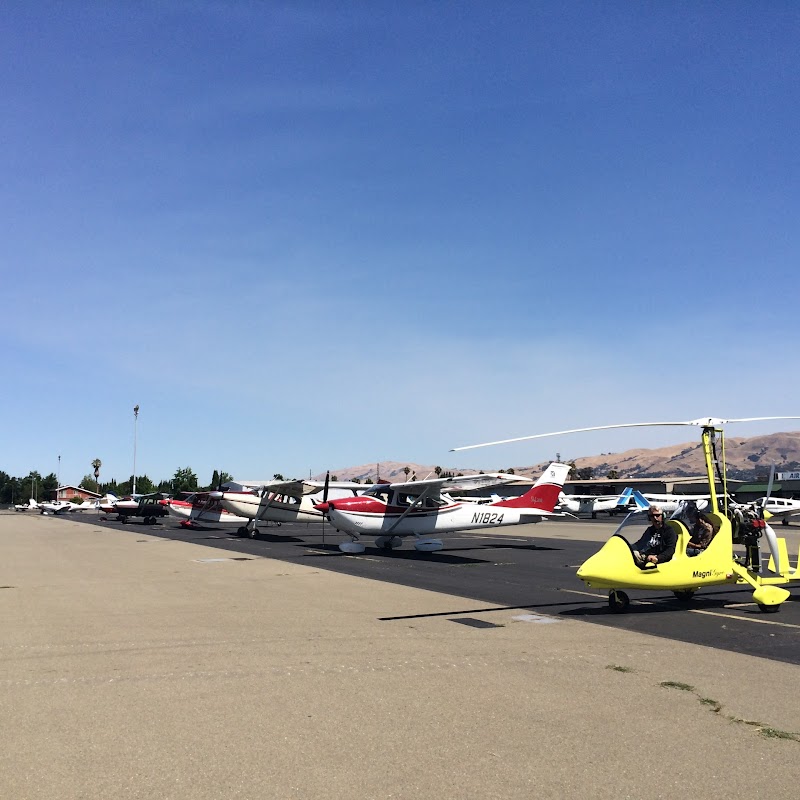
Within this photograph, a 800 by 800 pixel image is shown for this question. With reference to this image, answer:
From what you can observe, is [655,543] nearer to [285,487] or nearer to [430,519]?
[430,519]

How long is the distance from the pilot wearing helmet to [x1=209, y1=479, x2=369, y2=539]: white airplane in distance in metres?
24.4

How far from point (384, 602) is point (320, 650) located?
16.1 feet

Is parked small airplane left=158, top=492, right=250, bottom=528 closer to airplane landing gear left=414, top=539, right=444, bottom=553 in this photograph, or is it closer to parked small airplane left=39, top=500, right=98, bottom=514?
airplane landing gear left=414, top=539, right=444, bottom=553

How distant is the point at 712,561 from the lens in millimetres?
12352

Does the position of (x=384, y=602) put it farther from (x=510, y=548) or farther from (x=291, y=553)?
(x=510, y=548)

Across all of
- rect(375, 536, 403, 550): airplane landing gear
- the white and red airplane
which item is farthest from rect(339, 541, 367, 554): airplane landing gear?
rect(375, 536, 403, 550): airplane landing gear

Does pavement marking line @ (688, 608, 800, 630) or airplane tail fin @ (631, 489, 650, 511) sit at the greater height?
airplane tail fin @ (631, 489, 650, 511)

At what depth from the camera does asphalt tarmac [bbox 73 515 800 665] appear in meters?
10.8

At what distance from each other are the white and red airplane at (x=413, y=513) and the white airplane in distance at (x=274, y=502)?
27.7 ft

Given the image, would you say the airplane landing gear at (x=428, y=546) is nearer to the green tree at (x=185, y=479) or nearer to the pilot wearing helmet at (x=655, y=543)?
the pilot wearing helmet at (x=655, y=543)

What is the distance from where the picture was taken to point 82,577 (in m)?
18.1

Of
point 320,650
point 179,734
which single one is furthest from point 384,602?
point 179,734

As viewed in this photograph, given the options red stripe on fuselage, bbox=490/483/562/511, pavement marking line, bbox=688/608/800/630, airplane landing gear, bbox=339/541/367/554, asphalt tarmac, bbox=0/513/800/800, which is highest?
red stripe on fuselage, bbox=490/483/562/511

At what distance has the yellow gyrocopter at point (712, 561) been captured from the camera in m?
11.9
